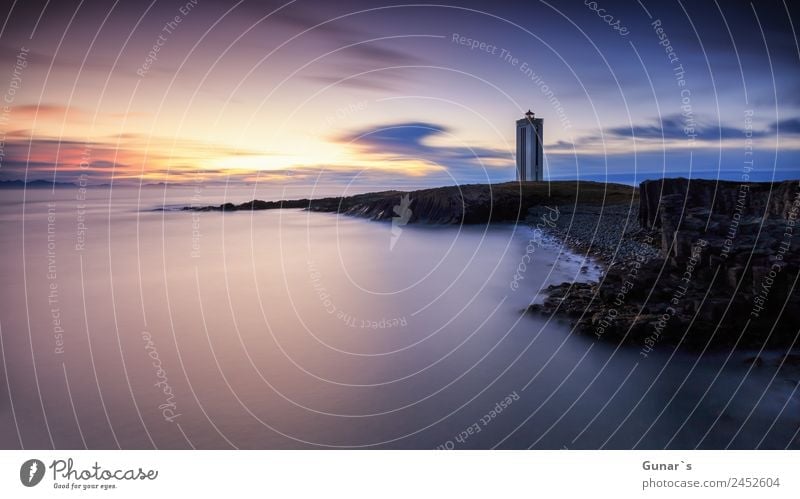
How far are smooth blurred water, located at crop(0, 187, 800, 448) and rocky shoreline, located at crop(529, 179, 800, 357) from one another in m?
0.47

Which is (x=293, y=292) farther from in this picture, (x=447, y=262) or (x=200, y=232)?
(x=200, y=232)

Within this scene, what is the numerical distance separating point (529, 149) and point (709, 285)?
1141cm

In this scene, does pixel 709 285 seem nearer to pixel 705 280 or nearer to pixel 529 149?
pixel 705 280

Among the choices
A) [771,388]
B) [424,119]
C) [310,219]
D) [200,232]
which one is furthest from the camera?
[310,219]

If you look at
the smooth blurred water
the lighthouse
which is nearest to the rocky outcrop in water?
the lighthouse

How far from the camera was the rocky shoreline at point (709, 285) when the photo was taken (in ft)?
28.4

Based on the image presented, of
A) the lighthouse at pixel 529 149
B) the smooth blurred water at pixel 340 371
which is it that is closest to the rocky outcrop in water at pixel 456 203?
the lighthouse at pixel 529 149

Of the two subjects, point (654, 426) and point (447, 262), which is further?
point (447, 262)

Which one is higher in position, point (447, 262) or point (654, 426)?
point (447, 262)

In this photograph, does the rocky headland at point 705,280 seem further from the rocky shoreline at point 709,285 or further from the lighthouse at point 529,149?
the lighthouse at point 529,149
